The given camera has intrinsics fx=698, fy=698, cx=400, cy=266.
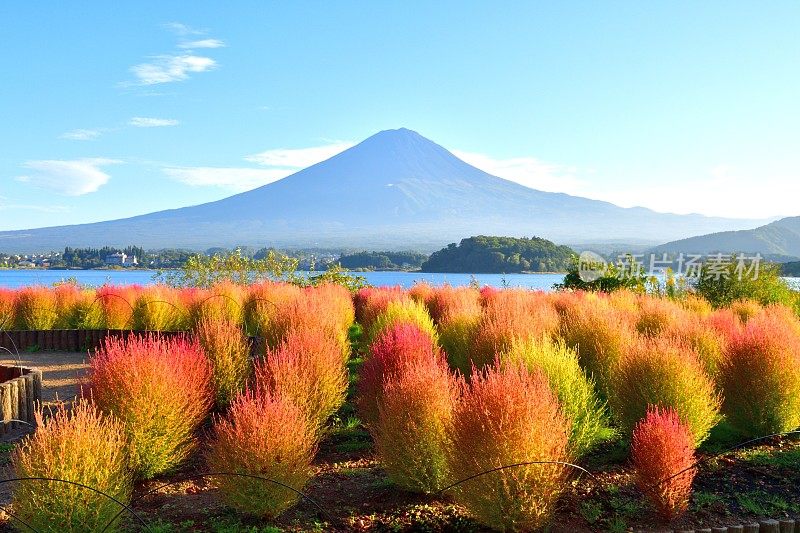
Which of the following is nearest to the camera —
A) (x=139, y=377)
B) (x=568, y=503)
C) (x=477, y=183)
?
(x=568, y=503)

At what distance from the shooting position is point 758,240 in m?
83.8

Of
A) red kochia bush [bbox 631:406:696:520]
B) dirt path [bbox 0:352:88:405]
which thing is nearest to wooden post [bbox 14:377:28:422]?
dirt path [bbox 0:352:88:405]

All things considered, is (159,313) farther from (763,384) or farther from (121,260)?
(121,260)

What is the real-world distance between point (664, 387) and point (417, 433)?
2.42 m

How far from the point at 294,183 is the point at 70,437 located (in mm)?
135263

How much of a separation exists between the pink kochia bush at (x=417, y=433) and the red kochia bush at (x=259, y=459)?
668mm

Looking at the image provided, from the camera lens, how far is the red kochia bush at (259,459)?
14.3 ft

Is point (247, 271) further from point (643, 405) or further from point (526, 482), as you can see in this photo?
point (526, 482)

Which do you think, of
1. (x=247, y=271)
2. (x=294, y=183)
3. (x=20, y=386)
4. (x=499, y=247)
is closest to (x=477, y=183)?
(x=294, y=183)

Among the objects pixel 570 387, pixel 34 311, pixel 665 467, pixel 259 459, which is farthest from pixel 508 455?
pixel 34 311

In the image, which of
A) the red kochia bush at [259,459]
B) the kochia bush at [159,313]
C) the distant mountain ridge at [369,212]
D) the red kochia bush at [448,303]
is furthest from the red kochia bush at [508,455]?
the distant mountain ridge at [369,212]

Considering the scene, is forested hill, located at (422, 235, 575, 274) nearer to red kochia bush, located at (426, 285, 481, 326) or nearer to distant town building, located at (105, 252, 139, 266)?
distant town building, located at (105, 252, 139, 266)

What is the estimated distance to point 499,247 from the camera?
136ft

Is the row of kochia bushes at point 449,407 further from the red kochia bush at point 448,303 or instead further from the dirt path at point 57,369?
the dirt path at point 57,369
